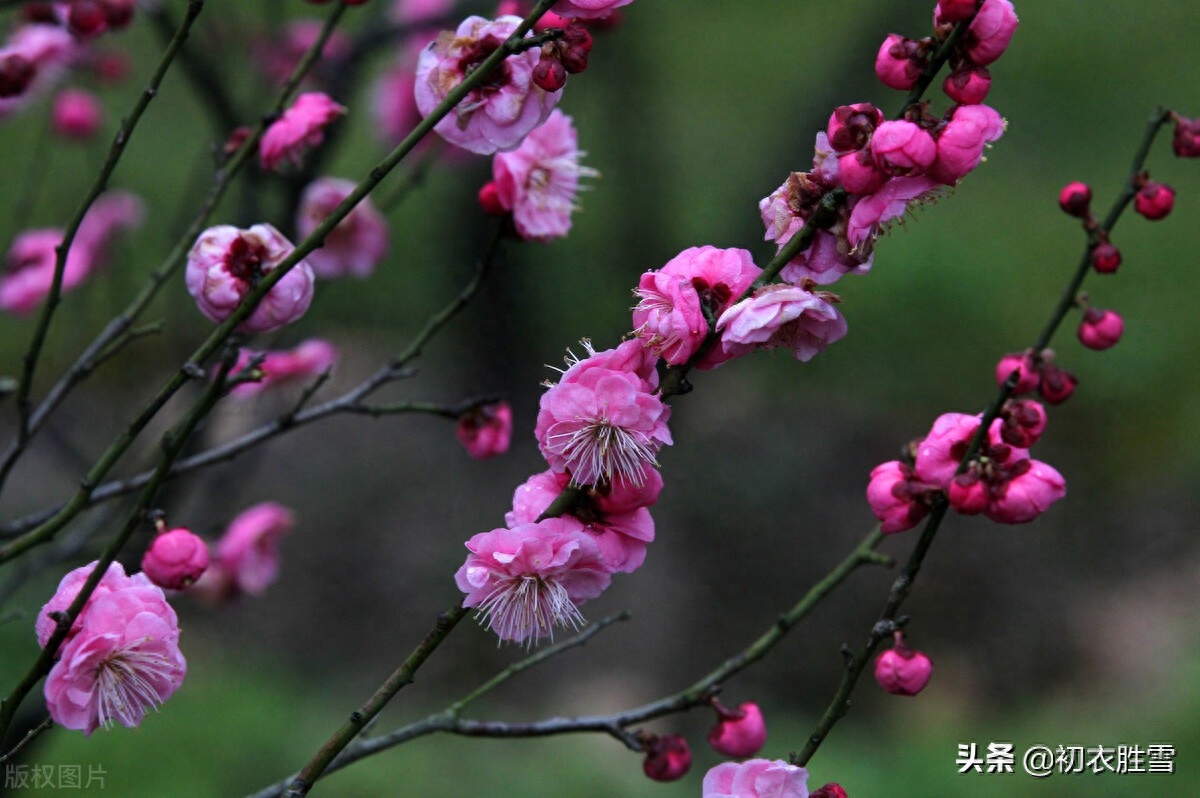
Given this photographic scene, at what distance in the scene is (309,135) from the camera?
3.96 feet

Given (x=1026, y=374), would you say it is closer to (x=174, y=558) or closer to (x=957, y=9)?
(x=957, y=9)

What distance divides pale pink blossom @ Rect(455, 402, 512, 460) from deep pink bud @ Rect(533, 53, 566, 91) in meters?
0.57

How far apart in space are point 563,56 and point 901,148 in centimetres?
25

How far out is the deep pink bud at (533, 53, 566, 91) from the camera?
841 mm

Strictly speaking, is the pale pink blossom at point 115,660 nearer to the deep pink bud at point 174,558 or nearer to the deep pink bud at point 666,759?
the deep pink bud at point 174,558

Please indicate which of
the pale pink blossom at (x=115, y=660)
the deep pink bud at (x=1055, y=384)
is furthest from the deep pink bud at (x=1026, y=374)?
the pale pink blossom at (x=115, y=660)

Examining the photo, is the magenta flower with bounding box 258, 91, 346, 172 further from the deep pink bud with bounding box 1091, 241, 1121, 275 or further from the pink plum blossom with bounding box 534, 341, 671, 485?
the deep pink bud with bounding box 1091, 241, 1121, 275

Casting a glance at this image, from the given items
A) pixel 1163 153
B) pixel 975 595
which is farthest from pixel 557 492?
pixel 1163 153

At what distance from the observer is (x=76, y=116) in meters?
2.87

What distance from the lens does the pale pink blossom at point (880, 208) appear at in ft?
2.52

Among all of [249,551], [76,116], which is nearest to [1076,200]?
[249,551]

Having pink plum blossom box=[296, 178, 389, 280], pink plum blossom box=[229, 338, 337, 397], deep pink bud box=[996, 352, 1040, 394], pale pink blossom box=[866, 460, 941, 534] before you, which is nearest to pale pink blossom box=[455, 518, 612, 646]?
pale pink blossom box=[866, 460, 941, 534]

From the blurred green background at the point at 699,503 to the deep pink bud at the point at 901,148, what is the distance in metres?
1.60

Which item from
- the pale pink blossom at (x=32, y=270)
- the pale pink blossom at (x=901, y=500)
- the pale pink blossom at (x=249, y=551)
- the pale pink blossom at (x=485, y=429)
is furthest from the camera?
the pale pink blossom at (x=32, y=270)
